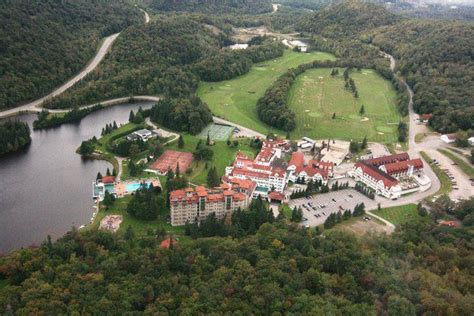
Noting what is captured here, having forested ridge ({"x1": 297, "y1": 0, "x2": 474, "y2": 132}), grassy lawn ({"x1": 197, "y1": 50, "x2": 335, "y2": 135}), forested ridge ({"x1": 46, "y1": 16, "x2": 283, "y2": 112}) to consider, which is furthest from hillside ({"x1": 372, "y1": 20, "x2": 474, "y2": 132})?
forested ridge ({"x1": 46, "y1": 16, "x2": 283, "y2": 112})

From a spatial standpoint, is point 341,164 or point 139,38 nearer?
point 341,164

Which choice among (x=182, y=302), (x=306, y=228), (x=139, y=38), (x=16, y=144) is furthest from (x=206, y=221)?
(x=139, y=38)

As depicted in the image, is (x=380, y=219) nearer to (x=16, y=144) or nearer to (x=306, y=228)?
(x=306, y=228)

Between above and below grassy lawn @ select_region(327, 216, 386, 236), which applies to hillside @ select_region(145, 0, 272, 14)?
above

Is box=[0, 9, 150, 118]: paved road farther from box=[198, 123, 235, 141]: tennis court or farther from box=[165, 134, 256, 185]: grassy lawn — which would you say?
box=[198, 123, 235, 141]: tennis court

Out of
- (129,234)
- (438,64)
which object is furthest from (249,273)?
(438,64)
